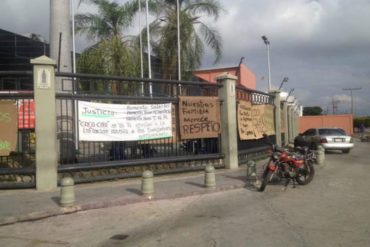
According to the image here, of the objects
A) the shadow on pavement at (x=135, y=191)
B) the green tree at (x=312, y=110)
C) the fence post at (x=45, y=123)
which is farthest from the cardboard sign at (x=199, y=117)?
the green tree at (x=312, y=110)

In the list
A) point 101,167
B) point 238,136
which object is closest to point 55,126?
point 101,167

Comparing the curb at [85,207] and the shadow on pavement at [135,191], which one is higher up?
the shadow on pavement at [135,191]

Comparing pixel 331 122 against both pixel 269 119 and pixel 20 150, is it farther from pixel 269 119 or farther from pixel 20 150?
pixel 20 150

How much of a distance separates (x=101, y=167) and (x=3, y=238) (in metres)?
4.69

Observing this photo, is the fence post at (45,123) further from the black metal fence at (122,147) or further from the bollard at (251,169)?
the bollard at (251,169)

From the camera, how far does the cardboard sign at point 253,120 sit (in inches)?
632

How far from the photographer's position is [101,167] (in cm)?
1159

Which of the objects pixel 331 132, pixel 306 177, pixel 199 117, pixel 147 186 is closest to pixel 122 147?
pixel 147 186

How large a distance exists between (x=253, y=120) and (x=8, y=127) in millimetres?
9541

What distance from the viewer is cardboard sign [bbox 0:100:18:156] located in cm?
1065

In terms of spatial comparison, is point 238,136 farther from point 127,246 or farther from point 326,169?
point 127,246

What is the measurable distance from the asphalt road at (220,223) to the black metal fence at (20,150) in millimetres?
2747

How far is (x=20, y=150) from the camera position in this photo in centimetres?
1117

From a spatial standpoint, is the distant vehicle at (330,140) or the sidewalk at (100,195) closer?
the sidewalk at (100,195)
